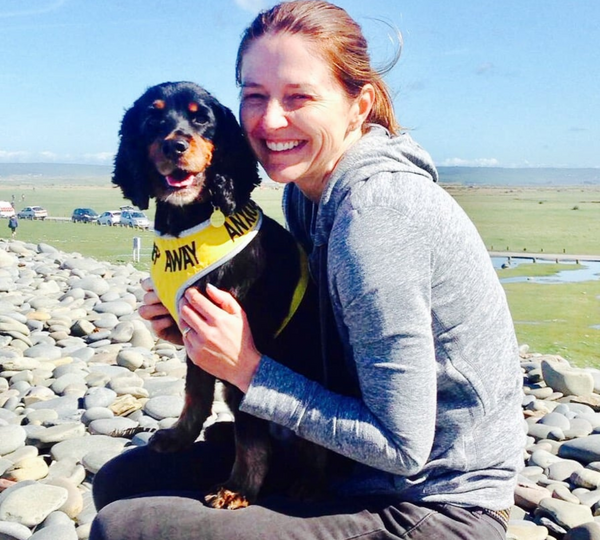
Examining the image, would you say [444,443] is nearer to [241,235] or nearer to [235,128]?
[241,235]

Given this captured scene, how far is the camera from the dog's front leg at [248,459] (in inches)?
90.3

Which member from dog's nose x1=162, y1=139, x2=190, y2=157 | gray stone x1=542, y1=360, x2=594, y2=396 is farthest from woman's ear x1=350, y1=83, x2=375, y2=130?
gray stone x1=542, y1=360, x2=594, y2=396

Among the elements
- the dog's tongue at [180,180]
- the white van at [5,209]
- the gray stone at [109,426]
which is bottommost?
the white van at [5,209]

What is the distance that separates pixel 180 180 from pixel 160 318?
56 centimetres

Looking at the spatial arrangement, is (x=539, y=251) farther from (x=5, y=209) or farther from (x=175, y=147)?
(x=5, y=209)

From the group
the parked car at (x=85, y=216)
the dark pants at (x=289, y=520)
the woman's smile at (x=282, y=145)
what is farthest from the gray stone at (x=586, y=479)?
the parked car at (x=85, y=216)

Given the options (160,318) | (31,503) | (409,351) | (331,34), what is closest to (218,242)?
(160,318)

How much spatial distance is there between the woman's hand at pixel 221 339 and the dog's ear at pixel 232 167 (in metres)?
0.41

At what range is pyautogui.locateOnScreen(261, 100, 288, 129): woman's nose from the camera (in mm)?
2232

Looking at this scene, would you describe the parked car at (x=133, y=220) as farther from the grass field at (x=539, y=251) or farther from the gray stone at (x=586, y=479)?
the gray stone at (x=586, y=479)

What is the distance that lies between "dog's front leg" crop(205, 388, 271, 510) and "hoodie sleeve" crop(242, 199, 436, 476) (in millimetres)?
432

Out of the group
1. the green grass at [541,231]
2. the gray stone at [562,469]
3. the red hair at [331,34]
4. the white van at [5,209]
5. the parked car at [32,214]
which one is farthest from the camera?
the parked car at [32,214]

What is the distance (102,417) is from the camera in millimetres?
4520

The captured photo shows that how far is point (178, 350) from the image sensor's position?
6648mm
